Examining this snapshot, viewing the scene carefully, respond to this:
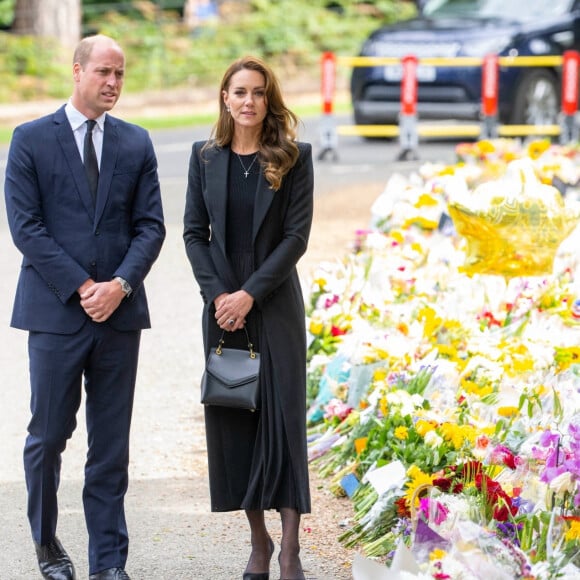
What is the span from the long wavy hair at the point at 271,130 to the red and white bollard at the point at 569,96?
11214 millimetres

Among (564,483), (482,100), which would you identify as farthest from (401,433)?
(482,100)

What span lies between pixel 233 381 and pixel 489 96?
443 inches

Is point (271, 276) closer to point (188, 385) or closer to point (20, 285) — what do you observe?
A: point (20, 285)

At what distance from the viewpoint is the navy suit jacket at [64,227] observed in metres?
4.66

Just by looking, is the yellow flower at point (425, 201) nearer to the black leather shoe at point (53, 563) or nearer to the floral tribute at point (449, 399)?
Answer: the floral tribute at point (449, 399)

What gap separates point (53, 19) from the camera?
24734mm

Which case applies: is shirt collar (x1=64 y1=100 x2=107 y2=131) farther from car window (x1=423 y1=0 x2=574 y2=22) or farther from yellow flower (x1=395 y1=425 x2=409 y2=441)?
car window (x1=423 y1=0 x2=574 y2=22)

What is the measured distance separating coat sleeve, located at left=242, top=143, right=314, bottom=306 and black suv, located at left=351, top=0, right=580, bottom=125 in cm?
1145

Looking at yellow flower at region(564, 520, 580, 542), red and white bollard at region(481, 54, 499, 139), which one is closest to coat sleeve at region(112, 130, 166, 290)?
yellow flower at region(564, 520, 580, 542)

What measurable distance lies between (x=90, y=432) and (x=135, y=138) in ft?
3.17

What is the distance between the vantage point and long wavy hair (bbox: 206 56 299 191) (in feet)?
15.5

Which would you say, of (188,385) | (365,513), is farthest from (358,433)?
(188,385)

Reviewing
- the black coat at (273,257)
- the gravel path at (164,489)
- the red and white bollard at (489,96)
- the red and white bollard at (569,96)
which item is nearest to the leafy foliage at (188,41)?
the red and white bollard at (489,96)

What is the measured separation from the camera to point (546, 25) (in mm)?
16641
